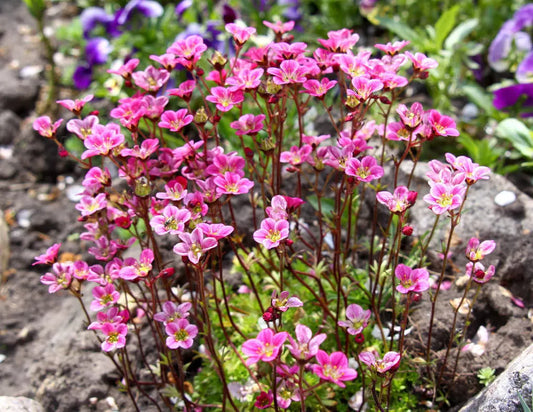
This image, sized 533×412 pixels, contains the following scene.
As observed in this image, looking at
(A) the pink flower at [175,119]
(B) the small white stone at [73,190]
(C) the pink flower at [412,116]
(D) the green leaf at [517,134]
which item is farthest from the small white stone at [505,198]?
(B) the small white stone at [73,190]

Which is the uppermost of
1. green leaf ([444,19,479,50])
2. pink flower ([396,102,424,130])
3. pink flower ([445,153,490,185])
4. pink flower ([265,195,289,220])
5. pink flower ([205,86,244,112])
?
pink flower ([396,102,424,130])

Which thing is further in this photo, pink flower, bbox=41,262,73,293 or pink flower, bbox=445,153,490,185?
pink flower, bbox=41,262,73,293

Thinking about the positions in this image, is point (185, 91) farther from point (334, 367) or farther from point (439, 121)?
point (334, 367)

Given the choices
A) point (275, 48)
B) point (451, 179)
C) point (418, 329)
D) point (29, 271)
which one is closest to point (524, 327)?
point (418, 329)

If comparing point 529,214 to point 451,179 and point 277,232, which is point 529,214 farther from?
point 277,232

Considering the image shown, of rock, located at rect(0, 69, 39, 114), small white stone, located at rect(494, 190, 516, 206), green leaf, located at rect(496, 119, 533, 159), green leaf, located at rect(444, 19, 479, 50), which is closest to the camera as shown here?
small white stone, located at rect(494, 190, 516, 206)

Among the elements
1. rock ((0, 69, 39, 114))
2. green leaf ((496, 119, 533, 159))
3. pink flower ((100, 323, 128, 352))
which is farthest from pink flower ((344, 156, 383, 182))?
rock ((0, 69, 39, 114))

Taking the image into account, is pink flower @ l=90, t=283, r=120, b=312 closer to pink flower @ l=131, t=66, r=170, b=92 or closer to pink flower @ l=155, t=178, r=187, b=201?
pink flower @ l=155, t=178, r=187, b=201
